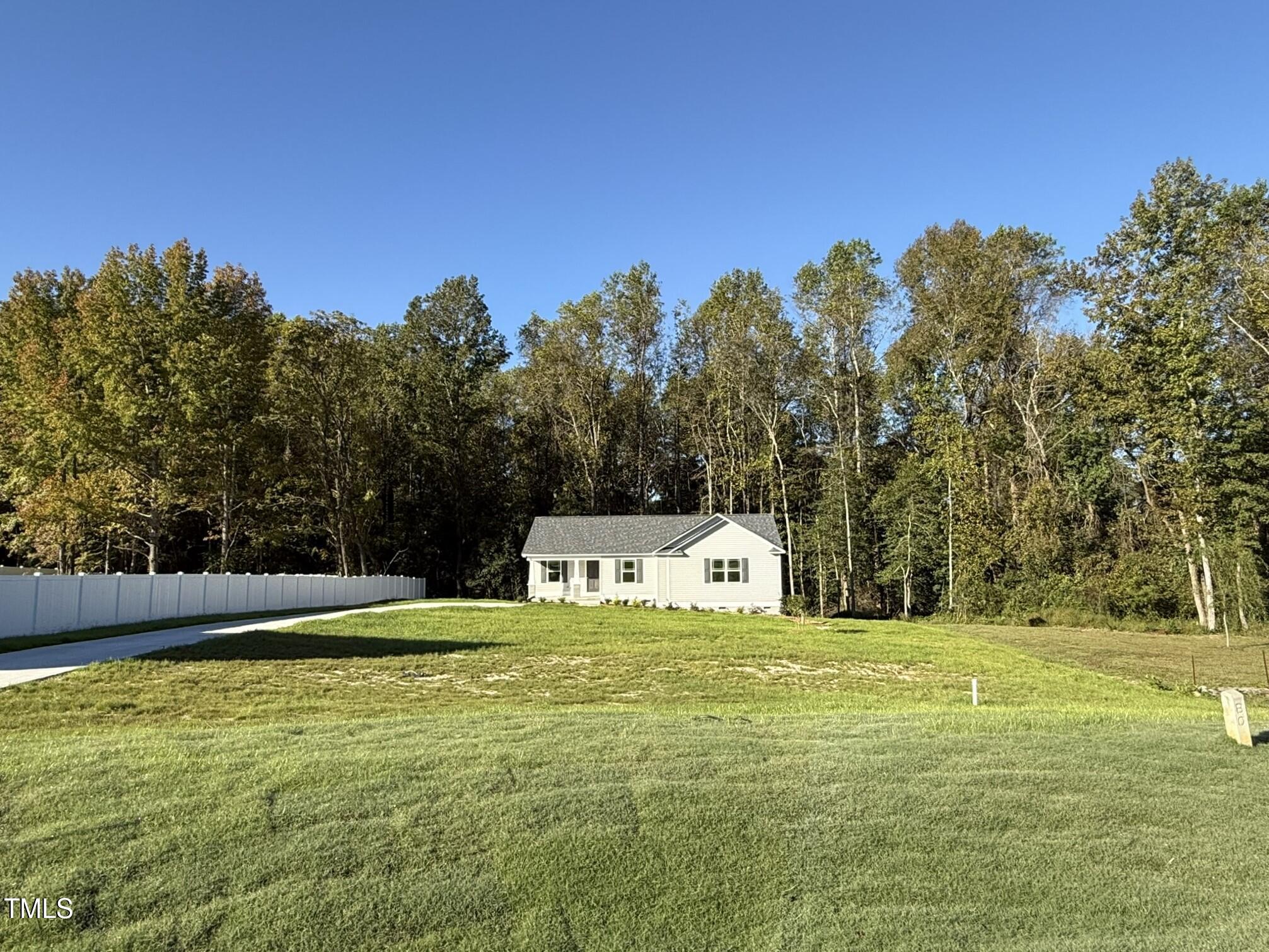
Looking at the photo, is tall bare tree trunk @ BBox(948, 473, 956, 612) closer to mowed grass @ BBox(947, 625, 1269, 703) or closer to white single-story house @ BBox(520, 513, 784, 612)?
mowed grass @ BBox(947, 625, 1269, 703)

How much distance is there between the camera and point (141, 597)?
18.7m

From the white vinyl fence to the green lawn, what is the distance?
838 cm

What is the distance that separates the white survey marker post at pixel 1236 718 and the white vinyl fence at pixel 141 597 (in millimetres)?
17620

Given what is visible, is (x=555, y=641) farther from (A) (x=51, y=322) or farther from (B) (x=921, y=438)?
(A) (x=51, y=322)

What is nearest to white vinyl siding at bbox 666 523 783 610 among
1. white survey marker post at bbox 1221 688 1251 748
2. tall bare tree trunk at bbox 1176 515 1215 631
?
tall bare tree trunk at bbox 1176 515 1215 631

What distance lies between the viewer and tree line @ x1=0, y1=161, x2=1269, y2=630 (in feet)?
85.6

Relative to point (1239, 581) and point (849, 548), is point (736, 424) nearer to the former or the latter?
point (849, 548)

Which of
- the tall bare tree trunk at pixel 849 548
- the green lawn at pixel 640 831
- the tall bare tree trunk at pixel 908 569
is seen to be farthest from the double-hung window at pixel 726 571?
the green lawn at pixel 640 831

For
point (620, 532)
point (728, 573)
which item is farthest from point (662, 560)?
point (728, 573)

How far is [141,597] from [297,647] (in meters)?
6.40

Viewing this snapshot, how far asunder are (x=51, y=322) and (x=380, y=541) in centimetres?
1577

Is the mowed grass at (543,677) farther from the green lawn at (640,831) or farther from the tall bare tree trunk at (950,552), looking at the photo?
the tall bare tree trunk at (950,552)

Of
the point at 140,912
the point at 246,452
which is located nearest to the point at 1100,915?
the point at 140,912

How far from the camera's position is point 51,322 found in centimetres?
2972
